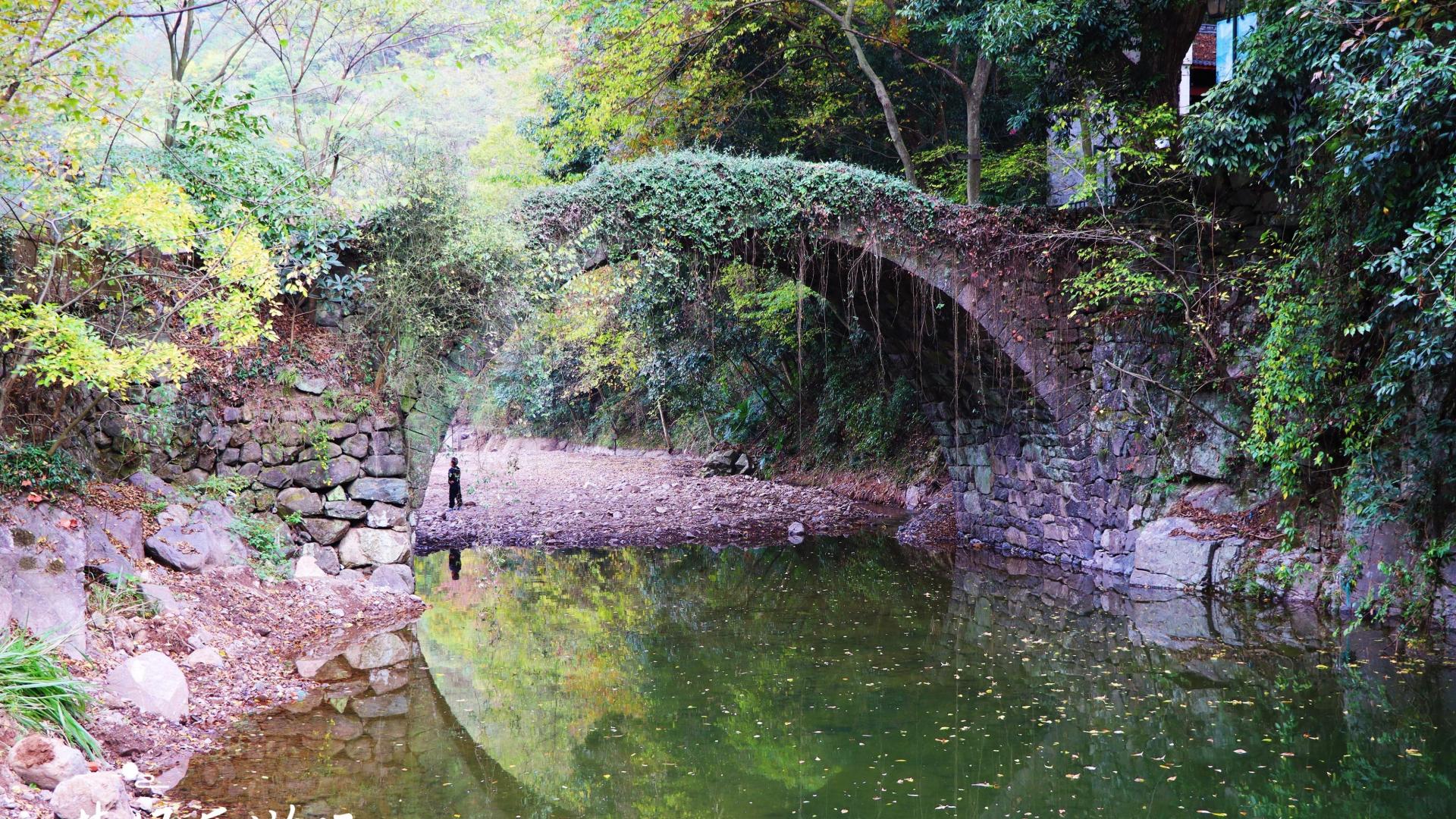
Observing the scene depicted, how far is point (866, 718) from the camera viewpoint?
487 cm

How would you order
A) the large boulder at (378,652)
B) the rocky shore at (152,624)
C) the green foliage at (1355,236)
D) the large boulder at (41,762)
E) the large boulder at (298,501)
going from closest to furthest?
the large boulder at (41,762) → the rocky shore at (152,624) → the green foliage at (1355,236) → the large boulder at (378,652) → the large boulder at (298,501)

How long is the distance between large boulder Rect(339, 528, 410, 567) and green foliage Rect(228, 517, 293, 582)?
0.50 meters

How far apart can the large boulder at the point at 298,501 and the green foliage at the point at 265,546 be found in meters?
0.25

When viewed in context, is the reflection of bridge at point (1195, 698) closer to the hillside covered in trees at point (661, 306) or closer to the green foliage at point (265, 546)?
the hillside covered in trees at point (661, 306)

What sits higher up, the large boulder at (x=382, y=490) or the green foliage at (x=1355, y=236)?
the green foliage at (x=1355, y=236)

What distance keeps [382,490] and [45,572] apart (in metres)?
3.13

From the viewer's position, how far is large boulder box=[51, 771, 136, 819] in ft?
10.8

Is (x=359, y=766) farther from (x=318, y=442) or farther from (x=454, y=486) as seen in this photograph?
(x=454, y=486)

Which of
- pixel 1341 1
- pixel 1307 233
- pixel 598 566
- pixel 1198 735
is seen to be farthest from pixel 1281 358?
pixel 598 566

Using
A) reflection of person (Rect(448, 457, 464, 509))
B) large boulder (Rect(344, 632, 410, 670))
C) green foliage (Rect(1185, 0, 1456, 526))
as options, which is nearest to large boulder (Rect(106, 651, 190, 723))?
large boulder (Rect(344, 632, 410, 670))

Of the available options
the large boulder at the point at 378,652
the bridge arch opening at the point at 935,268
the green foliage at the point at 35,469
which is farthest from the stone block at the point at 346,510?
the bridge arch opening at the point at 935,268

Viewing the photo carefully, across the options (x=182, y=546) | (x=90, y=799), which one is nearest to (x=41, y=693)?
(x=90, y=799)

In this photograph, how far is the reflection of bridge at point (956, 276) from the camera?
838cm

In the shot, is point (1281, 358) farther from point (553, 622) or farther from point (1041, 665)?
point (553, 622)
